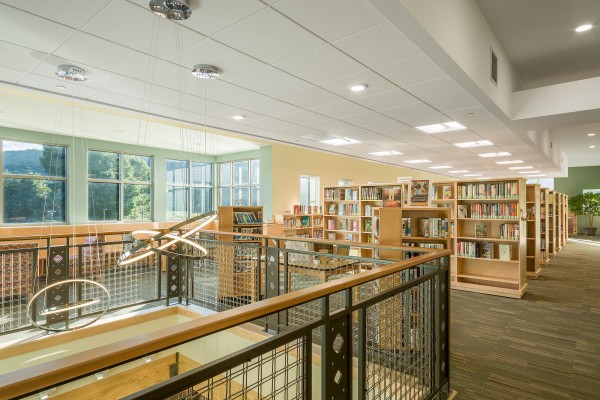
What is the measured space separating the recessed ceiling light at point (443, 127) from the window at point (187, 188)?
24.5 ft

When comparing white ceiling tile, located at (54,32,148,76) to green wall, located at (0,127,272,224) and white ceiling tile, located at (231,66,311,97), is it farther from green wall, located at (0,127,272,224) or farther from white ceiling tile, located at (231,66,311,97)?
green wall, located at (0,127,272,224)

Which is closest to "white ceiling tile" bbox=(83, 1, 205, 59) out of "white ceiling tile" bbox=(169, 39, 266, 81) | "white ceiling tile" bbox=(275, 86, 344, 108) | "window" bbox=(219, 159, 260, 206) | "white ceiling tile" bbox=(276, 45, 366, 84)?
"white ceiling tile" bbox=(169, 39, 266, 81)

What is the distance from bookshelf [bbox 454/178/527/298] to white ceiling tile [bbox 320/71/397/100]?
2.87 m

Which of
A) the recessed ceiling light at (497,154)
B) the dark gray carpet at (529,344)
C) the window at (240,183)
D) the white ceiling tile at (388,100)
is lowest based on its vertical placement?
the dark gray carpet at (529,344)

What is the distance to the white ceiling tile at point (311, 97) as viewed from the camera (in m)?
4.64

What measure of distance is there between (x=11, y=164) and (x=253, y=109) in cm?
700

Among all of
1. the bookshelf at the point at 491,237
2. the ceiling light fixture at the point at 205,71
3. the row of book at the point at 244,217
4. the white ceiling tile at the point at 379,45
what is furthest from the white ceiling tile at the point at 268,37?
the bookshelf at the point at 491,237

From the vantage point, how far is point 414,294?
2506mm

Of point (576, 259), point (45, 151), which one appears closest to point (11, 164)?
point (45, 151)

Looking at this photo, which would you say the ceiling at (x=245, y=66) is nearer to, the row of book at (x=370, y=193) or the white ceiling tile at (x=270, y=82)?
the white ceiling tile at (x=270, y=82)

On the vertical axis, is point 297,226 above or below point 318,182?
below

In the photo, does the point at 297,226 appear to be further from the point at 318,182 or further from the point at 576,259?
the point at 576,259

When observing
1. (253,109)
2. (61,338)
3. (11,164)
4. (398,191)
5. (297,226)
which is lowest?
(61,338)

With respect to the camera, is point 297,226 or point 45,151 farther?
point 297,226
